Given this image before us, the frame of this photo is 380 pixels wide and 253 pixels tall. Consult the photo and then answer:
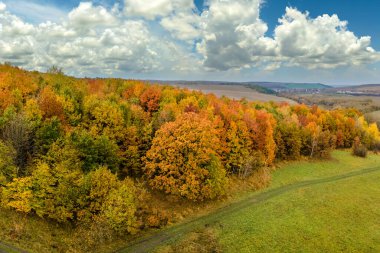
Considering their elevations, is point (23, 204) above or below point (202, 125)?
below

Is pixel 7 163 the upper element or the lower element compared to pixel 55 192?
upper

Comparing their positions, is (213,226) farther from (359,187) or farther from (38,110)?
(359,187)

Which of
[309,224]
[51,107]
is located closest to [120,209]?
[51,107]

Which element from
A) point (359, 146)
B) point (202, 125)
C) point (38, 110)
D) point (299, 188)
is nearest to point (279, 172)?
point (299, 188)

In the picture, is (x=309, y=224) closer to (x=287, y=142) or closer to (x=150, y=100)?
(x=287, y=142)

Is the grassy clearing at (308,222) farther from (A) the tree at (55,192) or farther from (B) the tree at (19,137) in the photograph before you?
(B) the tree at (19,137)

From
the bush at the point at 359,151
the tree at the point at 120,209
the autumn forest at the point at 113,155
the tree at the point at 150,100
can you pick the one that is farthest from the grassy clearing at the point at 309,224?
the tree at the point at 150,100
